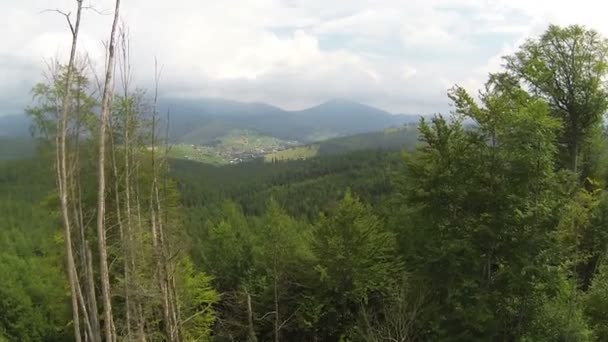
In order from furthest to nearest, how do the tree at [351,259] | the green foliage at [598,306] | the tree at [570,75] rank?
the tree at [351,259] → the tree at [570,75] → the green foliage at [598,306]

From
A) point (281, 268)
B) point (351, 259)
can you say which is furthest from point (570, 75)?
point (281, 268)

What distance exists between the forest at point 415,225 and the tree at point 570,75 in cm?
6

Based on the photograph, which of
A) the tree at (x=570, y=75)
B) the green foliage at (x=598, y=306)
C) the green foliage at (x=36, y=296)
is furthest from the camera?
the green foliage at (x=36, y=296)

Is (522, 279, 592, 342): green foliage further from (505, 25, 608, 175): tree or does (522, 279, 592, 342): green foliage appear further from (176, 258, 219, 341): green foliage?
(176, 258, 219, 341): green foliage

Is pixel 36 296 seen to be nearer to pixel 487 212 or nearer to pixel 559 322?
pixel 487 212

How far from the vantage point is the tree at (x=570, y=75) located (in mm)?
19719

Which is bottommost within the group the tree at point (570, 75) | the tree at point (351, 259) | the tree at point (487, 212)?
the tree at point (351, 259)

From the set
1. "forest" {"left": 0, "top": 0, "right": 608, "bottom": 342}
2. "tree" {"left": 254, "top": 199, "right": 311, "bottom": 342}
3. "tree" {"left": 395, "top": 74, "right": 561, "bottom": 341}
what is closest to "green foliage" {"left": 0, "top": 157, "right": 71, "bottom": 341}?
"forest" {"left": 0, "top": 0, "right": 608, "bottom": 342}

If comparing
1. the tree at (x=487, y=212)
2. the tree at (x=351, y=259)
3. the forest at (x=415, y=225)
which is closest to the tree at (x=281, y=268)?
the forest at (x=415, y=225)

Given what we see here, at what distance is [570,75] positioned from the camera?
2006 centimetres

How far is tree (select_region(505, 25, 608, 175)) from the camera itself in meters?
19.7

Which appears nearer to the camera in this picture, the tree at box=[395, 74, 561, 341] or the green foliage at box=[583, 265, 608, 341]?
the tree at box=[395, 74, 561, 341]

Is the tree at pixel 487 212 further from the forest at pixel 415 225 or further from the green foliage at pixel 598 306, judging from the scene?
the green foliage at pixel 598 306

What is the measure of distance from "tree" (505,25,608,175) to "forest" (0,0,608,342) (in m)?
0.06
